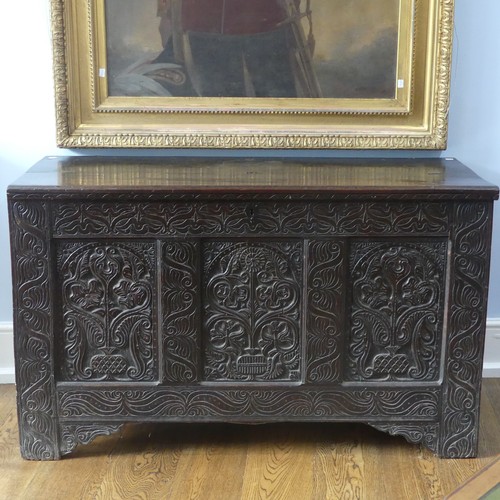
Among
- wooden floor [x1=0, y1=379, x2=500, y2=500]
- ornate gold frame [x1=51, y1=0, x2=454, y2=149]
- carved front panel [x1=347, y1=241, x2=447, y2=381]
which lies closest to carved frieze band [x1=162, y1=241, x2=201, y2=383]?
wooden floor [x1=0, y1=379, x2=500, y2=500]

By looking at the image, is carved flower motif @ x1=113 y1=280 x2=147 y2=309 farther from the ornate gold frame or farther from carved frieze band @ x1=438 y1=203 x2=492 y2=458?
carved frieze band @ x1=438 y1=203 x2=492 y2=458

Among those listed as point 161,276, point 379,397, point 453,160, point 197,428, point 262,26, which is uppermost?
point 262,26

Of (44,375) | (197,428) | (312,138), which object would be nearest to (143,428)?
(197,428)

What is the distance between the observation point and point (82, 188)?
2.64 meters

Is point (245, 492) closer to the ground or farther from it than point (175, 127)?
closer to the ground

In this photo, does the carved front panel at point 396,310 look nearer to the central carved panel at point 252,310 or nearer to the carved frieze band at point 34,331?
the central carved panel at point 252,310

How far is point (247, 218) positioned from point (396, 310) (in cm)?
56

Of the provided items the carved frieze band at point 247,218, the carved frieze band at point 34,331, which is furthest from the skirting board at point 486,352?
A: the carved frieze band at point 247,218

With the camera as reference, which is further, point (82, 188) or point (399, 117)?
point (399, 117)

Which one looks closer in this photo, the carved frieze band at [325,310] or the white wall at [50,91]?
the carved frieze band at [325,310]

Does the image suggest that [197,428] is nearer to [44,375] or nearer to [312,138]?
[44,375]

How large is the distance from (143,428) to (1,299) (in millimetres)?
815

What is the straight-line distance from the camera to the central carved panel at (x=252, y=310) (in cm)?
274

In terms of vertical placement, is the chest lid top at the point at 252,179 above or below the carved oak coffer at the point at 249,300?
above
